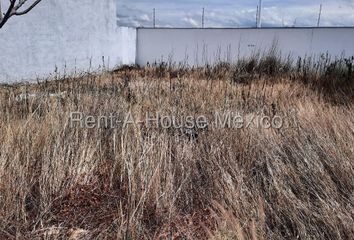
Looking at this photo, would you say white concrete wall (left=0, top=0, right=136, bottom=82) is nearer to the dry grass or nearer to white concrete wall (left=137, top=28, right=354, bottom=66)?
white concrete wall (left=137, top=28, right=354, bottom=66)

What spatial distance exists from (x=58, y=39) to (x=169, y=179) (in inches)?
342

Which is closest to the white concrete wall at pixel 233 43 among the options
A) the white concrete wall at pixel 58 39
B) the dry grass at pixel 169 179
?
the white concrete wall at pixel 58 39

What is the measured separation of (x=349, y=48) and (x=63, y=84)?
11010mm

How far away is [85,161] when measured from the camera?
2.75 metres

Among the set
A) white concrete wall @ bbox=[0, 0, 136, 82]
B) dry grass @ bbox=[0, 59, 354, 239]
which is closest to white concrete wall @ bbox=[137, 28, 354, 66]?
white concrete wall @ bbox=[0, 0, 136, 82]

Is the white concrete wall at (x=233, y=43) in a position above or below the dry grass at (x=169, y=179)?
above

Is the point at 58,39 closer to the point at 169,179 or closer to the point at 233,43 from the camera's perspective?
the point at 233,43

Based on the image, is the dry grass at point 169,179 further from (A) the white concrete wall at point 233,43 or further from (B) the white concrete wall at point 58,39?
(A) the white concrete wall at point 233,43

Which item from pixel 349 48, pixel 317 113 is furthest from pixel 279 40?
pixel 317 113

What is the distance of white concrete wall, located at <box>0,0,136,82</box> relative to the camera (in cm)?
834

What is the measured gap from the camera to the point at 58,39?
10180mm

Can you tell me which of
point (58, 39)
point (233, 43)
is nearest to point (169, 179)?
point (58, 39)

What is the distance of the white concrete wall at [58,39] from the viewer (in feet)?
27.3

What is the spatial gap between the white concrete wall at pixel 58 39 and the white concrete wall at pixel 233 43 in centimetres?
187
